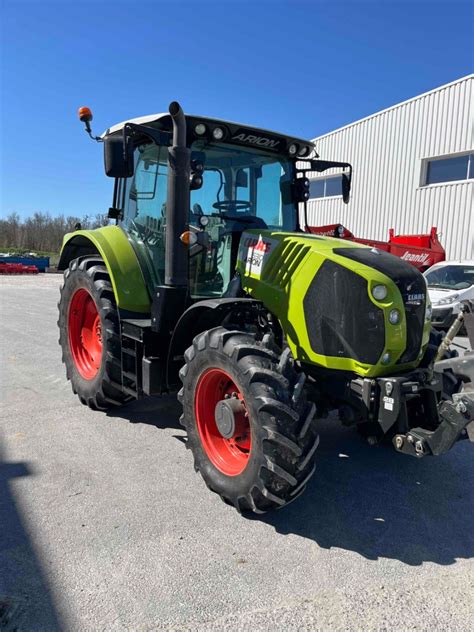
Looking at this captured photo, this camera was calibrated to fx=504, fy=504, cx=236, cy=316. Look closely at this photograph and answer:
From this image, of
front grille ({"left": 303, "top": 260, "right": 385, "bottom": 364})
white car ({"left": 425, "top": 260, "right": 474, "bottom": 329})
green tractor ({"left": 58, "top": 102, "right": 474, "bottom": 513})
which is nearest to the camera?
green tractor ({"left": 58, "top": 102, "right": 474, "bottom": 513})

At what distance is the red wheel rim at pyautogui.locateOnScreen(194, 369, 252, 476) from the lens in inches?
129

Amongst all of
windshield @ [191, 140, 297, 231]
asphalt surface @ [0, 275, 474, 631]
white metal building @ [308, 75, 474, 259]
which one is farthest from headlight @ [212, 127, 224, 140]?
white metal building @ [308, 75, 474, 259]

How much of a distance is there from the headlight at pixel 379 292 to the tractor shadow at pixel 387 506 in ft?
4.48

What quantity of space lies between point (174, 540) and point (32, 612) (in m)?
0.81

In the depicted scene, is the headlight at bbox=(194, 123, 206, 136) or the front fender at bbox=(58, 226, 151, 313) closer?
the headlight at bbox=(194, 123, 206, 136)

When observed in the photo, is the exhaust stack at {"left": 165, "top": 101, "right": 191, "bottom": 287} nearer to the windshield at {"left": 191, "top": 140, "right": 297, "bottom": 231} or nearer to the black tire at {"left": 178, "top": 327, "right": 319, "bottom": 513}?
the windshield at {"left": 191, "top": 140, "right": 297, "bottom": 231}

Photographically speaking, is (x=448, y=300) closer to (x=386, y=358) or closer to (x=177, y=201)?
(x=386, y=358)

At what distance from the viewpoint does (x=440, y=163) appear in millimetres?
15008

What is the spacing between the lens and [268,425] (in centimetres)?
282

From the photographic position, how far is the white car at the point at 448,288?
10.2 metres

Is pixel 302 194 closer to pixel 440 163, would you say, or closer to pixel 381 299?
pixel 381 299

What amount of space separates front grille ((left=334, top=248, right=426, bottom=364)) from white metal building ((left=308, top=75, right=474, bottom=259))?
12.2 m

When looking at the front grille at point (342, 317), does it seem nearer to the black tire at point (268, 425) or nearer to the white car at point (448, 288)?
the black tire at point (268, 425)

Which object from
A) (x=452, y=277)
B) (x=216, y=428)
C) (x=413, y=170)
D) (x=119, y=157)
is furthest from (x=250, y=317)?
(x=413, y=170)
